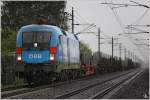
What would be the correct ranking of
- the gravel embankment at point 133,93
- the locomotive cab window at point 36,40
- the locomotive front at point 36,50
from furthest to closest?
the locomotive cab window at point 36,40
the locomotive front at point 36,50
the gravel embankment at point 133,93

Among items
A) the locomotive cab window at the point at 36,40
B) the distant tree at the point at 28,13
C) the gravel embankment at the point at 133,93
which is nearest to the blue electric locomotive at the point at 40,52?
the locomotive cab window at the point at 36,40

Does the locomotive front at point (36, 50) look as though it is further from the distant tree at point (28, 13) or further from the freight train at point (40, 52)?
the distant tree at point (28, 13)

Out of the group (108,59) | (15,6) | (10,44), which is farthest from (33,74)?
(108,59)

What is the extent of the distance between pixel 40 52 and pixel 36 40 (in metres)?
0.87

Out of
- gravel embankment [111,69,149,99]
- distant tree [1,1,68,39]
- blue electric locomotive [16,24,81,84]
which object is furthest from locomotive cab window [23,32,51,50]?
distant tree [1,1,68,39]

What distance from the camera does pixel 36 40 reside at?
2639cm

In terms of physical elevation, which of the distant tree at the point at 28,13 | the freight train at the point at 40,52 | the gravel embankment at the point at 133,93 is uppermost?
the distant tree at the point at 28,13

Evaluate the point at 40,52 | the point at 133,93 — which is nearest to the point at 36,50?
the point at 40,52

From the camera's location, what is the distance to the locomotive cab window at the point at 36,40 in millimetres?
26188

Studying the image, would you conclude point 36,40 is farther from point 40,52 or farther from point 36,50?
point 40,52

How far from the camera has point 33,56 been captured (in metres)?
25.9

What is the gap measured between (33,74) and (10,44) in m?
24.6

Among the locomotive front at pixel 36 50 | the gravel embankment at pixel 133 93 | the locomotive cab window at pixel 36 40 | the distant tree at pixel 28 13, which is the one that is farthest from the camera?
the distant tree at pixel 28 13

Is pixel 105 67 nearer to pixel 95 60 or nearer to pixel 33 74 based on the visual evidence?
pixel 95 60
